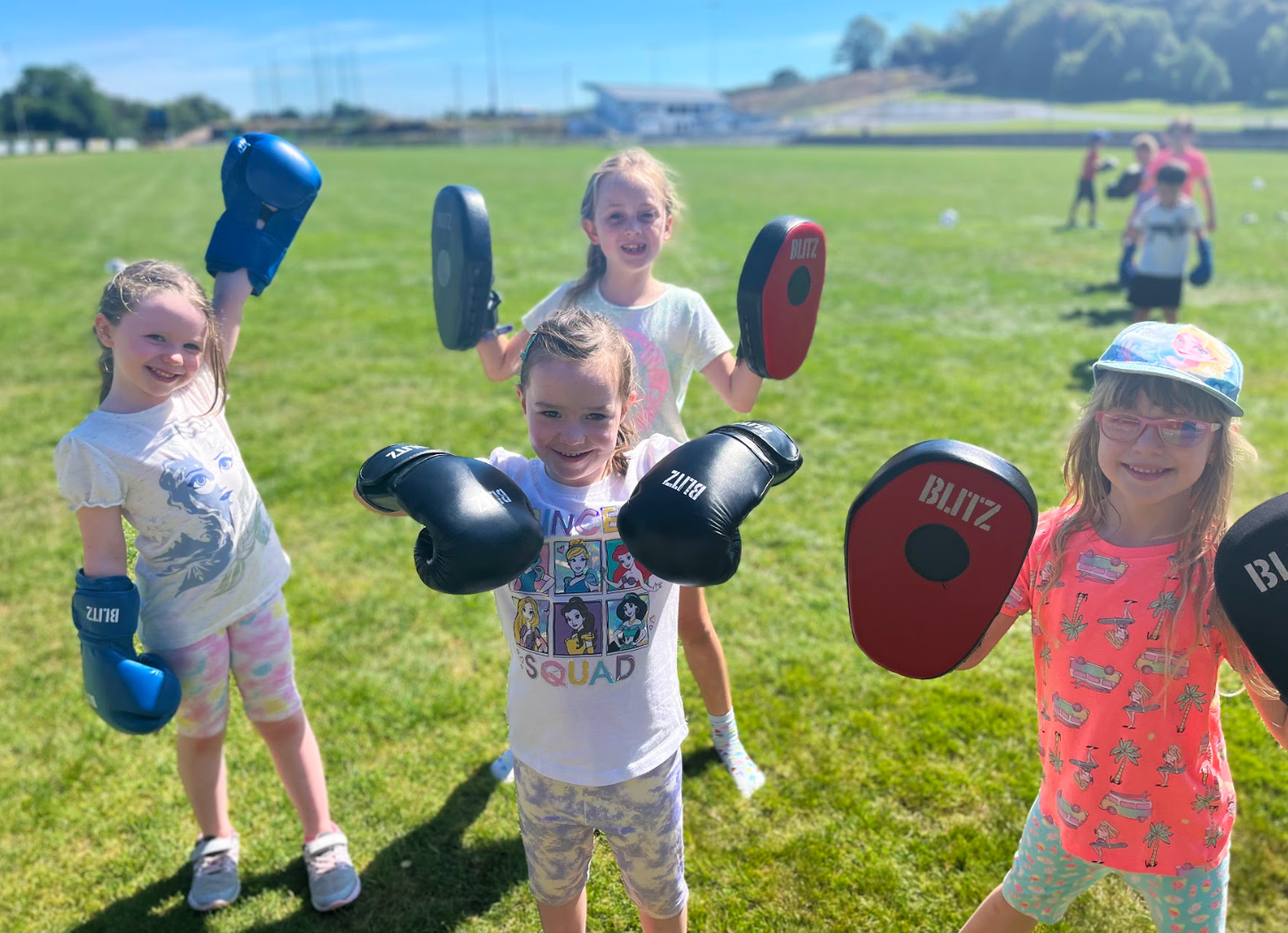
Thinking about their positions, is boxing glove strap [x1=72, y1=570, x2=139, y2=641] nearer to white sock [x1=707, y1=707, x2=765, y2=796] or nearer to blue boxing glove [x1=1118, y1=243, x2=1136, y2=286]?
white sock [x1=707, y1=707, x2=765, y2=796]

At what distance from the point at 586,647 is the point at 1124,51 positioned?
103 meters

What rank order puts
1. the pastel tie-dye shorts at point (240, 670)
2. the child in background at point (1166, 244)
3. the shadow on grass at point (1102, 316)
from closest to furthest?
the pastel tie-dye shorts at point (240, 670) → the child in background at point (1166, 244) → the shadow on grass at point (1102, 316)

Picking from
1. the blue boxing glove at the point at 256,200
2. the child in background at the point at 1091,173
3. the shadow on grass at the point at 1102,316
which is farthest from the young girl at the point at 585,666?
the child in background at the point at 1091,173

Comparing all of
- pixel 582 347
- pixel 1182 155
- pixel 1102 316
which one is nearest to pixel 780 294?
pixel 582 347

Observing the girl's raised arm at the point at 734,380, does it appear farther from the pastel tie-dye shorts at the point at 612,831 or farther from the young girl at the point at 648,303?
the pastel tie-dye shorts at the point at 612,831

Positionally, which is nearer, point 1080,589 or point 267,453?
point 1080,589

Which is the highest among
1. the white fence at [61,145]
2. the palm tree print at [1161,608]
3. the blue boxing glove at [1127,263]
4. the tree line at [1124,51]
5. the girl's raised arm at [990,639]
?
the tree line at [1124,51]

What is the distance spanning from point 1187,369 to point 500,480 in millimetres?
1239

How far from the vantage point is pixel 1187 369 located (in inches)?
63.5

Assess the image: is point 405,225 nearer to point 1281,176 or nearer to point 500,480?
point 500,480

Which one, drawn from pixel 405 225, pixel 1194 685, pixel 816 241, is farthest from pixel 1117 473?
pixel 405 225

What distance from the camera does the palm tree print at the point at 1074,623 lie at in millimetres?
1749

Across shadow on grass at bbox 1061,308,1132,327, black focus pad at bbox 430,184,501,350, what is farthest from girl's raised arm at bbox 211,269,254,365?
shadow on grass at bbox 1061,308,1132,327

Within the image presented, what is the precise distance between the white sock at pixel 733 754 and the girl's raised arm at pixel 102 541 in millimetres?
1757
